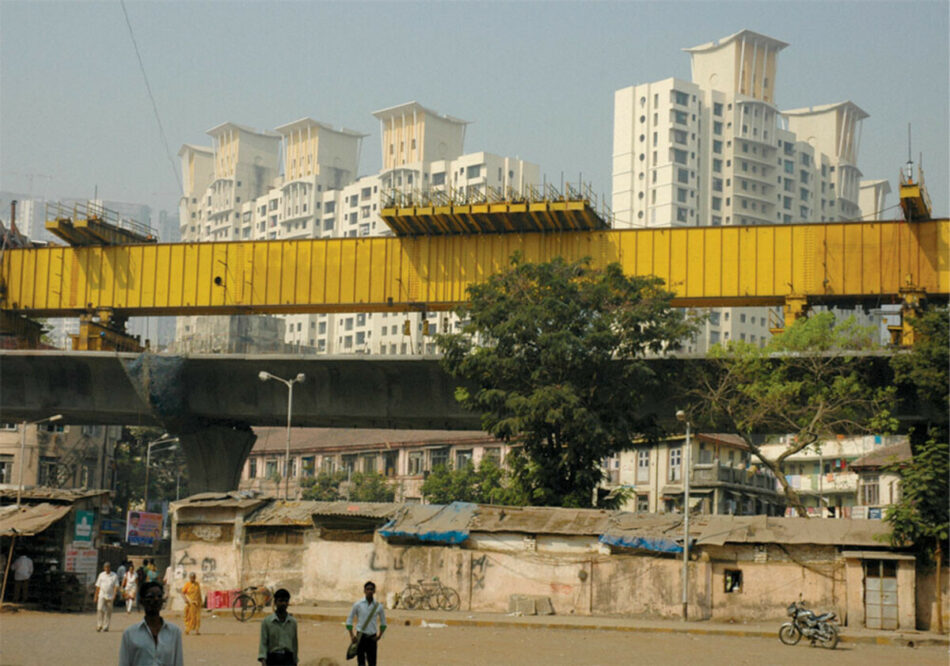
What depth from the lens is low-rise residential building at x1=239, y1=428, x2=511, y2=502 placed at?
86750 millimetres

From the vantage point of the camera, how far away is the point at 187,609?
26781 millimetres

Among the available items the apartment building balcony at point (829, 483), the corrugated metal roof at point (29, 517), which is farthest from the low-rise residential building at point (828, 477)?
the corrugated metal roof at point (29, 517)

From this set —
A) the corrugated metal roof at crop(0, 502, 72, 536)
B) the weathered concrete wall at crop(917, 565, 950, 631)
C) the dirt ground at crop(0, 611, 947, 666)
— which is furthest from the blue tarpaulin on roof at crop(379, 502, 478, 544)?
the weathered concrete wall at crop(917, 565, 950, 631)

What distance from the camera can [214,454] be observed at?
4912 cm

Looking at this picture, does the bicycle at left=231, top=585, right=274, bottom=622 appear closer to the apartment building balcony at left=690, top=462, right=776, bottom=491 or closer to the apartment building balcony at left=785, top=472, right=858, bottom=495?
the apartment building balcony at left=690, top=462, right=776, bottom=491

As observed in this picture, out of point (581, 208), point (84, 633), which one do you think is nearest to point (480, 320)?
point (581, 208)

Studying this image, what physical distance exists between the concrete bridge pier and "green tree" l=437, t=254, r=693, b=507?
12.1m

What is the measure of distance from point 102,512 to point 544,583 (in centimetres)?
1375

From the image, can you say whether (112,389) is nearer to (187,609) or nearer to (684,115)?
(187,609)

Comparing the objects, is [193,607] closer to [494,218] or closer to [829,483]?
[494,218]

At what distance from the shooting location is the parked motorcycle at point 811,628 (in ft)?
86.6

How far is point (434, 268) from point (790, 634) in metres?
23.0

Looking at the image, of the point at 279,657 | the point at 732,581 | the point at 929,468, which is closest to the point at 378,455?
the point at 732,581

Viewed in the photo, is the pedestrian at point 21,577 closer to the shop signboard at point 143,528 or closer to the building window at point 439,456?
the shop signboard at point 143,528
